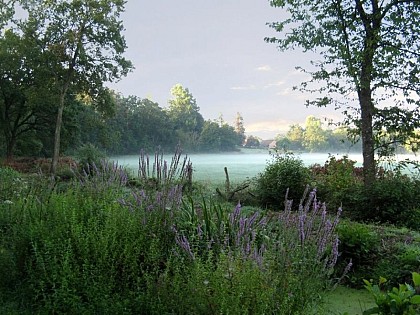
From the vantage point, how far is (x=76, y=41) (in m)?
17.9

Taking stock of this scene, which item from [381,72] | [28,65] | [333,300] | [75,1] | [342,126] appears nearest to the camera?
[333,300]

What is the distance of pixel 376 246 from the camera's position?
4.73 metres

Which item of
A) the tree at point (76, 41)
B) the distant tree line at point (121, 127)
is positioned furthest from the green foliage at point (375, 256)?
the tree at point (76, 41)

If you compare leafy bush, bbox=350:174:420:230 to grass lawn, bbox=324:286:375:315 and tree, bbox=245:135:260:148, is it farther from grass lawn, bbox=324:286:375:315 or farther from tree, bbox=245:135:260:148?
tree, bbox=245:135:260:148

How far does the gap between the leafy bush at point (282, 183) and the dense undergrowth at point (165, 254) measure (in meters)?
5.02

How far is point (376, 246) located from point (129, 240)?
3189 millimetres

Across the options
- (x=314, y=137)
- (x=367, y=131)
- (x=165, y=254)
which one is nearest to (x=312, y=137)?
(x=314, y=137)

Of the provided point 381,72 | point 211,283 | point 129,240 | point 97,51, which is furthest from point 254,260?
point 97,51

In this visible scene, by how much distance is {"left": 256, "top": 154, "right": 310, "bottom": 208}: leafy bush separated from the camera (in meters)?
9.91

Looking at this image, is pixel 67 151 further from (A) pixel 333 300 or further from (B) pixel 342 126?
(A) pixel 333 300

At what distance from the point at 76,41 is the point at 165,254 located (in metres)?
17.2

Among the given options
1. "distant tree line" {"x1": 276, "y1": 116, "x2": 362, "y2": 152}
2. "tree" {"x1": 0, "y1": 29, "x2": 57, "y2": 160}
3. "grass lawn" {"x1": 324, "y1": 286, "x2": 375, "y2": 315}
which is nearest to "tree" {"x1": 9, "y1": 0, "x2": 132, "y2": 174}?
"tree" {"x1": 0, "y1": 29, "x2": 57, "y2": 160}

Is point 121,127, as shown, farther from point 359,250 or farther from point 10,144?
point 359,250

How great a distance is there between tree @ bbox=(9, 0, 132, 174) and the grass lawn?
15856 millimetres
